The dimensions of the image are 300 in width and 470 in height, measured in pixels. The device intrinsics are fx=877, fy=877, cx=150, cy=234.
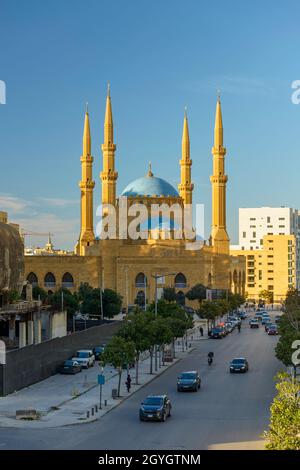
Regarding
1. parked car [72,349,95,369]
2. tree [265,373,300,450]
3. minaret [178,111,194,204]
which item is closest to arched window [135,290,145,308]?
minaret [178,111,194,204]

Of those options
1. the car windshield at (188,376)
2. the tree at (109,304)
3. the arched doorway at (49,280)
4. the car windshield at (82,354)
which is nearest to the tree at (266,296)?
the arched doorway at (49,280)

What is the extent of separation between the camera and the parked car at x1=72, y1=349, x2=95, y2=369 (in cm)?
4862

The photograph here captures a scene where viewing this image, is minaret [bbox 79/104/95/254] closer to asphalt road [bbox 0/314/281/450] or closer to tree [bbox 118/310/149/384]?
asphalt road [bbox 0/314/281/450]

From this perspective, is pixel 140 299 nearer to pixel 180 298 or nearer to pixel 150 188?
pixel 180 298

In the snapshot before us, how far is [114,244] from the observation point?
111938mm

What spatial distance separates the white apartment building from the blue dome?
218 feet

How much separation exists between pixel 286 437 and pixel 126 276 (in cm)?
8719

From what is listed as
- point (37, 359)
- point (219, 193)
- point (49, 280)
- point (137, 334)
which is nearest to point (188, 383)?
point (137, 334)

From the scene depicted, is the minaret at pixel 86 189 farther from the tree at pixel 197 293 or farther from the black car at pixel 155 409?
the black car at pixel 155 409

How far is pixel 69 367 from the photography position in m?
46.3

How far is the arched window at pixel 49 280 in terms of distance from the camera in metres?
115

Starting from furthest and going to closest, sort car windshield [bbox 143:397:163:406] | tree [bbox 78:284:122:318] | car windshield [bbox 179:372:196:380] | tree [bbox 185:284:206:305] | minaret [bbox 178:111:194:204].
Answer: minaret [bbox 178:111:194:204] < tree [bbox 185:284:206:305] < tree [bbox 78:284:122:318] < car windshield [bbox 179:372:196:380] < car windshield [bbox 143:397:163:406]

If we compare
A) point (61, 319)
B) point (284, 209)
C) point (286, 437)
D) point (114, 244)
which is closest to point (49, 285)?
point (114, 244)
